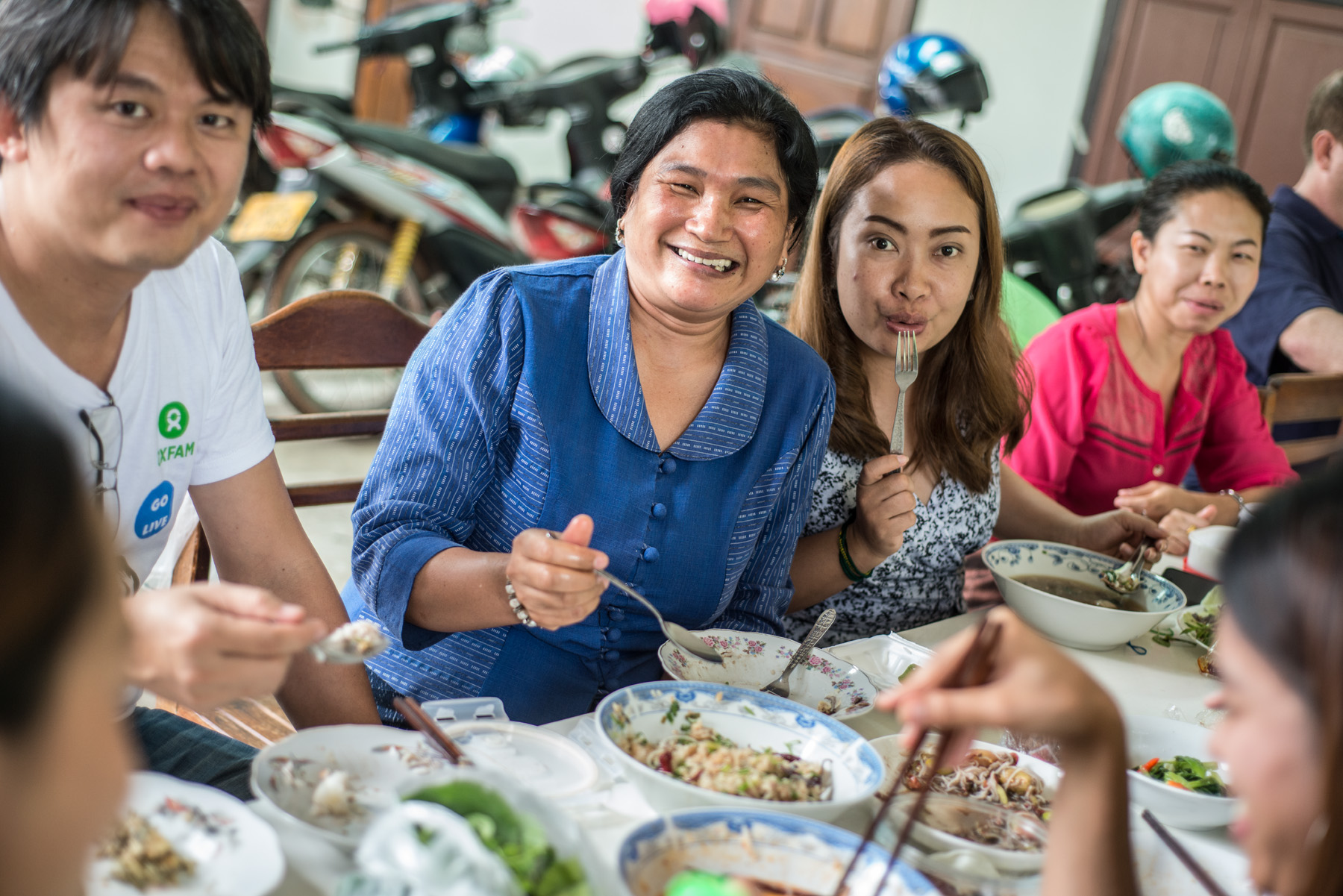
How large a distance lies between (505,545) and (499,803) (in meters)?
0.72

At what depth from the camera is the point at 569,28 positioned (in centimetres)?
679

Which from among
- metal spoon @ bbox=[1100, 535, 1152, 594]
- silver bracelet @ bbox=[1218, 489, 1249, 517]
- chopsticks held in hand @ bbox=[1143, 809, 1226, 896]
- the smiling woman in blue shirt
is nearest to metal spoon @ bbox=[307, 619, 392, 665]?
the smiling woman in blue shirt

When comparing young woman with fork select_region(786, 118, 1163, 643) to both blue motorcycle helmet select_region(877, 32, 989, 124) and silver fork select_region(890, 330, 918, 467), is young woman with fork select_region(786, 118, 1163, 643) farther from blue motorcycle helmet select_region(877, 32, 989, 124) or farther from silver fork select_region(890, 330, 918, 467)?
blue motorcycle helmet select_region(877, 32, 989, 124)

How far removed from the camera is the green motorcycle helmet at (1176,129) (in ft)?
12.6

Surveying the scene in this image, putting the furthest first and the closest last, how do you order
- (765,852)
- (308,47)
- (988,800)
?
(308,47)
(988,800)
(765,852)

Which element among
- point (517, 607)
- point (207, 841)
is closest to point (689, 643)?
point (517, 607)

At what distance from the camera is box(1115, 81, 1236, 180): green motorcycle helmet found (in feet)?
12.6

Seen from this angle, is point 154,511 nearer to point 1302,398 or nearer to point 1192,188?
point 1192,188

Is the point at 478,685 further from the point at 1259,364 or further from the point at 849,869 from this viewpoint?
the point at 1259,364

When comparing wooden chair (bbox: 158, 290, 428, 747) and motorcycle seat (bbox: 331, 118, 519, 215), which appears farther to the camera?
motorcycle seat (bbox: 331, 118, 519, 215)

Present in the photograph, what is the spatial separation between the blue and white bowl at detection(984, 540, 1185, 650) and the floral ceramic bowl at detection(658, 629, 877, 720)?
0.40 meters

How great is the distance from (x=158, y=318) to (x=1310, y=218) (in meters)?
3.11

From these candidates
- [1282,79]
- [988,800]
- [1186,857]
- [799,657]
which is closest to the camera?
[1186,857]

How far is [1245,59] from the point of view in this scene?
17.7ft
